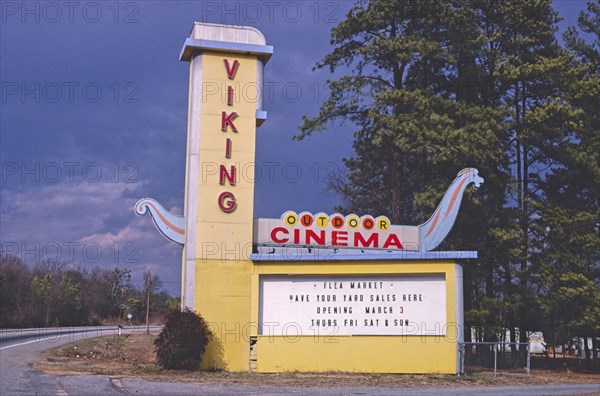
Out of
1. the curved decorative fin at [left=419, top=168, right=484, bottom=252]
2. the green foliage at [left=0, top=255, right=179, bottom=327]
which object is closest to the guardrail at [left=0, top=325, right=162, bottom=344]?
the green foliage at [left=0, top=255, right=179, bottom=327]

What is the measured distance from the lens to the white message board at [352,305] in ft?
95.1

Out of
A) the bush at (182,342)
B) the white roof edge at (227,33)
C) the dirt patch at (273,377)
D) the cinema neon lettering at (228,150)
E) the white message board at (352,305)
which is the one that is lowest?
the dirt patch at (273,377)

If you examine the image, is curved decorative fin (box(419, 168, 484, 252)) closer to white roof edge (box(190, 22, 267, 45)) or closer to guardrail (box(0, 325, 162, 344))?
white roof edge (box(190, 22, 267, 45))

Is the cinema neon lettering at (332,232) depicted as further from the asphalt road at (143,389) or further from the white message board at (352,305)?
the asphalt road at (143,389)

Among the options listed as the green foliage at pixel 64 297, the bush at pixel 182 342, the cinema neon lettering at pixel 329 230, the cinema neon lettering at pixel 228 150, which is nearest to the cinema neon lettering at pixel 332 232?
the cinema neon lettering at pixel 329 230

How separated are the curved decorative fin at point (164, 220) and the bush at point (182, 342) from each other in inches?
133

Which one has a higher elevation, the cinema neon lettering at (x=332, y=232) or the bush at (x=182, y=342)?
the cinema neon lettering at (x=332, y=232)

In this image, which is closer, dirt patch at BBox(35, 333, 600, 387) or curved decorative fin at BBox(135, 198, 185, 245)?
dirt patch at BBox(35, 333, 600, 387)

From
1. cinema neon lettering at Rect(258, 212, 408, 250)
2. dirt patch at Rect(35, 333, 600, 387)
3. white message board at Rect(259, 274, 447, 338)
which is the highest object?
cinema neon lettering at Rect(258, 212, 408, 250)

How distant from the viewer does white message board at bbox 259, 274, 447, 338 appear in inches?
1142

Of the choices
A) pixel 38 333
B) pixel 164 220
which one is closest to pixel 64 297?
pixel 38 333

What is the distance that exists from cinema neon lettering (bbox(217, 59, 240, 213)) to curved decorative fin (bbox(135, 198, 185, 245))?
1.92 meters

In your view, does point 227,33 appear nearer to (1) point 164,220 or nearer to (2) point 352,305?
(1) point 164,220

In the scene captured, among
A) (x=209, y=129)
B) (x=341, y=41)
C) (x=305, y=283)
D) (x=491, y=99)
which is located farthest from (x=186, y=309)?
(x=491, y=99)
